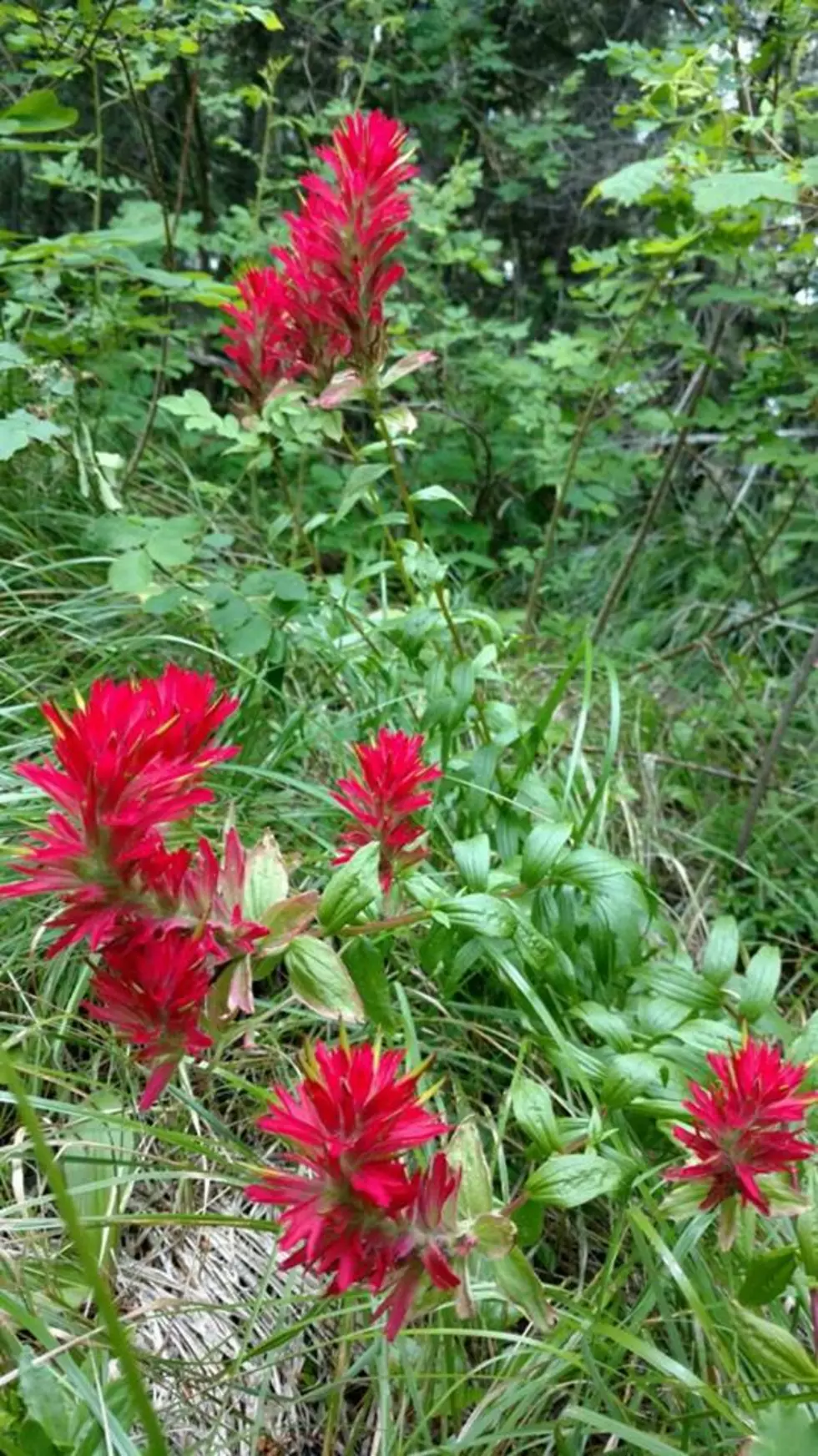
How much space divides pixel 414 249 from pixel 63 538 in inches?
59.1

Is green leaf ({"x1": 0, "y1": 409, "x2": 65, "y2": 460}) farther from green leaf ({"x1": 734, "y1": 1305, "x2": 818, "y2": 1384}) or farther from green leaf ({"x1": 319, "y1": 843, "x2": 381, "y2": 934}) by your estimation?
green leaf ({"x1": 734, "y1": 1305, "x2": 818, "y2": 1384})

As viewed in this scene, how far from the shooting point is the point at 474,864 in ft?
3.76

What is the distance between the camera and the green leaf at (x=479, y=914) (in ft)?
3.43

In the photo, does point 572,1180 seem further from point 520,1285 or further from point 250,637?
point 250,637

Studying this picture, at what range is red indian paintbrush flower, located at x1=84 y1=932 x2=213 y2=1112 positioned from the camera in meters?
0.75

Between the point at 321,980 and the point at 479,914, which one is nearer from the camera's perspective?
the point at 321,980

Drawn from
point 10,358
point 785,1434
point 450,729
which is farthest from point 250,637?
point 785,1434

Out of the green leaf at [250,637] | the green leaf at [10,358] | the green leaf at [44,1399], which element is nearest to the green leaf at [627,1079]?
the green leaf at [44,1399]

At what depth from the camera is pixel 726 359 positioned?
343 centimetres

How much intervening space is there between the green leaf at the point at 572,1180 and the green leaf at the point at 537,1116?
2 cm

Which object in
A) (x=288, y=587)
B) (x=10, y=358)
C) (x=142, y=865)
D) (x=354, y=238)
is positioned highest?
(x=354, y=238)

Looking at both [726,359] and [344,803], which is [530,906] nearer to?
[344,803]

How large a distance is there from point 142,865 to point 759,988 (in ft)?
2.26

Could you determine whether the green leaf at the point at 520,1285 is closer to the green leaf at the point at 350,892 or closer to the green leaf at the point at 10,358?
the green leaf at the point at 350,892
